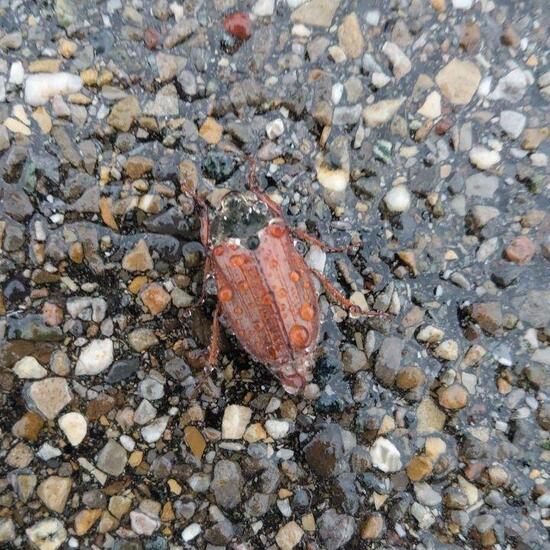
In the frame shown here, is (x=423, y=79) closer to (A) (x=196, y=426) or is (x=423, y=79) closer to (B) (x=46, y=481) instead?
(A) (x=196, y=426)

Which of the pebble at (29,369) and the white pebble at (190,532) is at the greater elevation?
the pebble at (29,369)

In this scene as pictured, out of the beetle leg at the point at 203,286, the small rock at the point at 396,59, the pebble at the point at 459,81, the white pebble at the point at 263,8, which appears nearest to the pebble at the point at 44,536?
the beetle leg at the point at 203,286

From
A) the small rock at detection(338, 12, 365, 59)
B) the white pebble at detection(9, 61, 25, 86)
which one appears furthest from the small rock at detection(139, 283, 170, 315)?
the small rock at detection(338, 12, 365, 59)

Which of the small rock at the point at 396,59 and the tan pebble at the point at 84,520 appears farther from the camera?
the small rock at the point at 396,59

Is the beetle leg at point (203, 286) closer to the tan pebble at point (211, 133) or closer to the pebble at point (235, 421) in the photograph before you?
the pebble at point (235, 421)

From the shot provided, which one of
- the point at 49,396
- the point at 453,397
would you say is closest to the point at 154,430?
the point at 49,396

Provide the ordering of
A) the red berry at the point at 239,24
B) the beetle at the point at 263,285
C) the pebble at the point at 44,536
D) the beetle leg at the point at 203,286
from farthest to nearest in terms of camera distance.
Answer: the red berry at the point at 239,24 → the beetle leg at the point at 203,286 → the pebble at the point at 44,536 → the beetle at the point at 263,285
